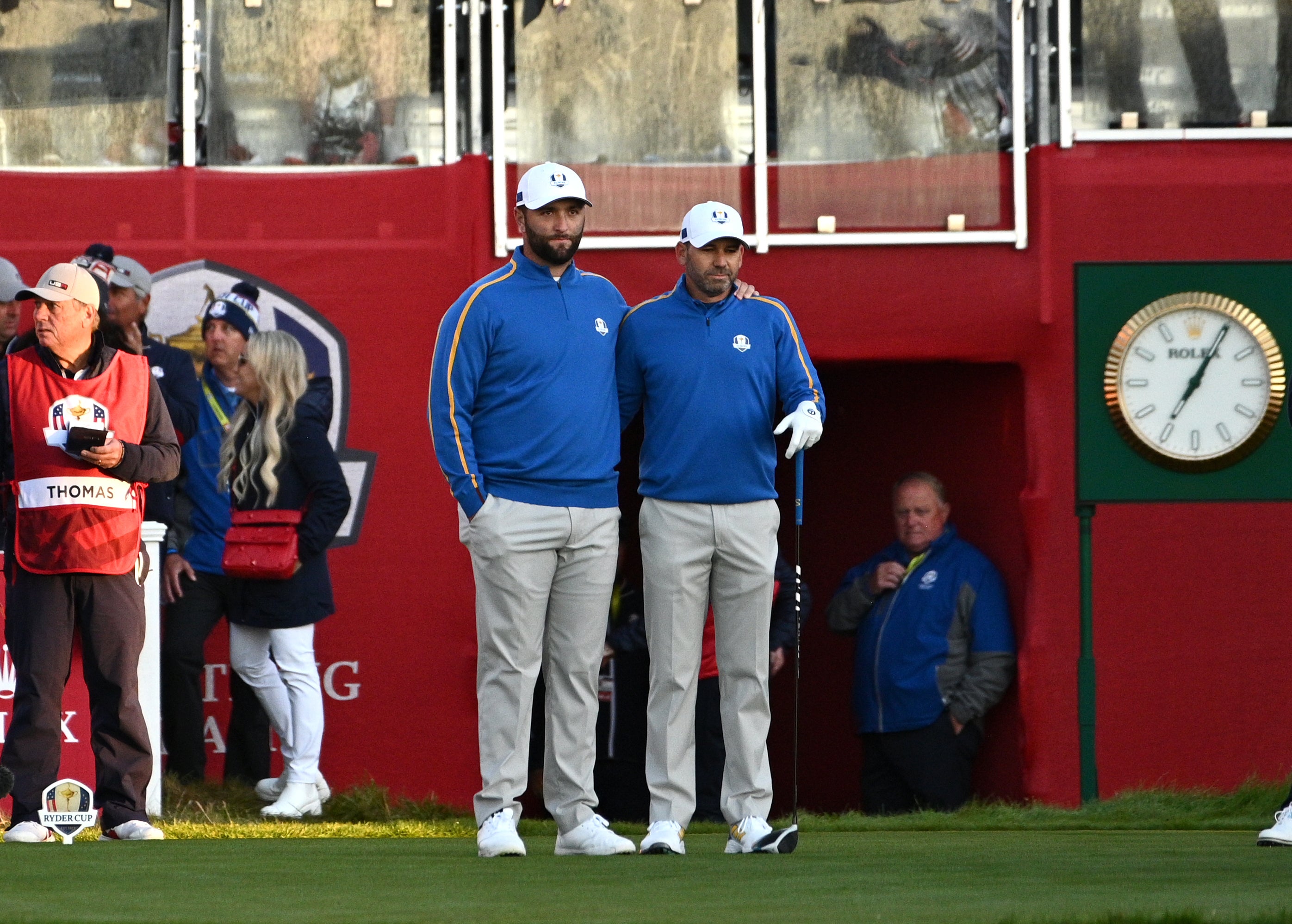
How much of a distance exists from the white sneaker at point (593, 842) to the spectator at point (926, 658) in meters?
3.51

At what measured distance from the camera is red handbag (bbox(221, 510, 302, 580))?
8.11m

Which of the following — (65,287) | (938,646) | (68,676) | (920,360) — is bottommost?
(938,646)

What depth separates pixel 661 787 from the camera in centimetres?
622

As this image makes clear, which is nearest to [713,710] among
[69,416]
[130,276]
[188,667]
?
[188,667]

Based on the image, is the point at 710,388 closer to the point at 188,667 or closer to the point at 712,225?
the point at 712,225

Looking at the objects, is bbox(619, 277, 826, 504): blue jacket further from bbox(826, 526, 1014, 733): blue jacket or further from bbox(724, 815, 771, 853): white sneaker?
bbox(826, 526, 1014, 733): blue jacket

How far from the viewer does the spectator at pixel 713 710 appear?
8.79 metres

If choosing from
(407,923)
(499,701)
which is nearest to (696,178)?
(499,701)

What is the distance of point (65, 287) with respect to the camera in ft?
21.8

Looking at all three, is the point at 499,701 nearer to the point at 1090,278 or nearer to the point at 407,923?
the point at 407,923

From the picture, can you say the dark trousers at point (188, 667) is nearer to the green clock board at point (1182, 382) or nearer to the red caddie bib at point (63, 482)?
the red caddie bib at point (63, 482)

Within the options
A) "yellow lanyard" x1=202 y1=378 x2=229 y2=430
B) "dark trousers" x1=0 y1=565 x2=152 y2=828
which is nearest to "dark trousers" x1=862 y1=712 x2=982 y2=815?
"yellow lanyard" x1=202 y1=378 x2=229 y2=430

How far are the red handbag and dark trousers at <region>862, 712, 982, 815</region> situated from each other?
2967mm

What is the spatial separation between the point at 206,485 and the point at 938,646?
11.1 feet
